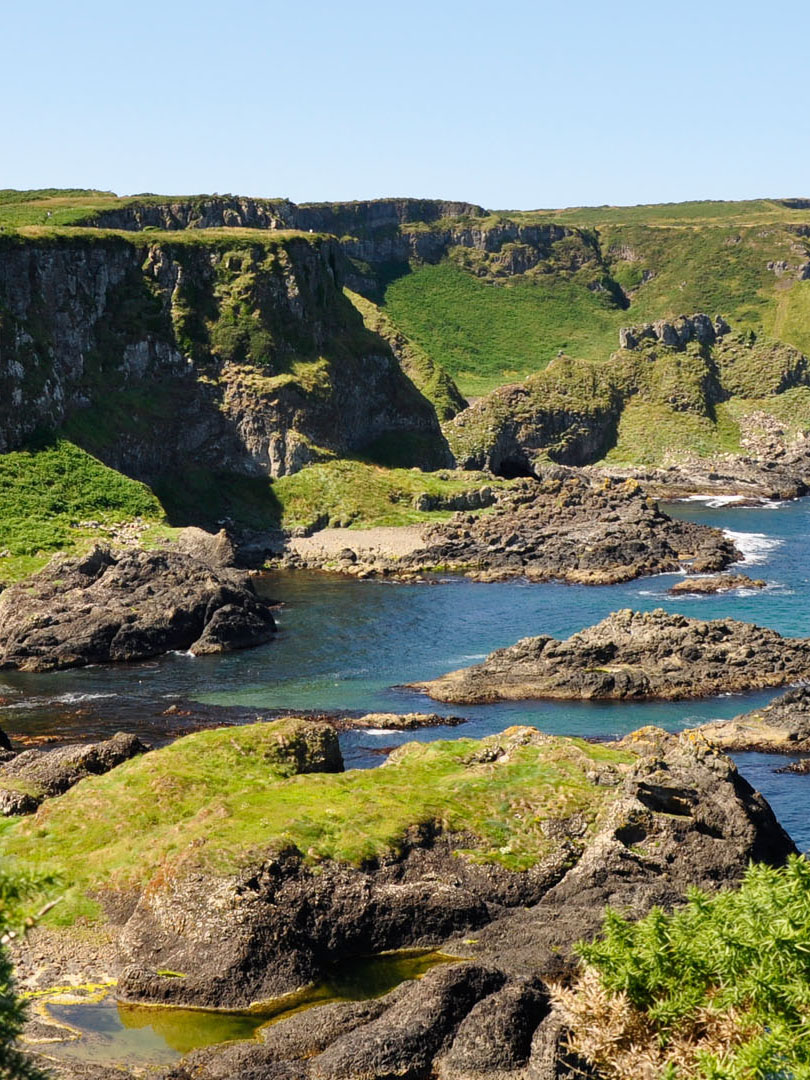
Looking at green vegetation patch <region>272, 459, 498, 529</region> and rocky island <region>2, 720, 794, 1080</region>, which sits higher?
rocky island <region>2, 720, 794, 1080</region>

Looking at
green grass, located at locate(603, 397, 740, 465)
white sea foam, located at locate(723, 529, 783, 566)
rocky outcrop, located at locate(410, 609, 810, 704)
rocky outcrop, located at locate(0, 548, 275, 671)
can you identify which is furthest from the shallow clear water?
green grass, located at locate(603, 397, 740, 465)

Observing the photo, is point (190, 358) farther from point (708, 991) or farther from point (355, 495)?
point (708, 991)

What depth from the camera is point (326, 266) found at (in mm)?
169250

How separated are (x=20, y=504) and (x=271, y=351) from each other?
46548 millimetres

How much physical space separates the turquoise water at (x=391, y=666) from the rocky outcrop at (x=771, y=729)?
171 cm

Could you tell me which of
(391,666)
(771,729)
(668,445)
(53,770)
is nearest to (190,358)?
(391,666)

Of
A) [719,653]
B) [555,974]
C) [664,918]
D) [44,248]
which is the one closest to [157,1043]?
[555,974]

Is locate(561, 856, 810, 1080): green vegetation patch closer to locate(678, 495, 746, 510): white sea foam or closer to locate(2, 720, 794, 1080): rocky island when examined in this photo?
locate(2, 720, 794, 1080): rocky island

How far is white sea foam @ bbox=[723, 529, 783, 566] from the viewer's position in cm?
11935

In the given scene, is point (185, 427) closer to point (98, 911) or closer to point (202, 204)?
point (202, 204)

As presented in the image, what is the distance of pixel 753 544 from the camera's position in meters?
128

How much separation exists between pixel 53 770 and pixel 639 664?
41323mm

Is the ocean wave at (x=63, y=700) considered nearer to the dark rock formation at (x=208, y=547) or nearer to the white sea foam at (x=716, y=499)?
the dark rock formation at (x=208, y=547)

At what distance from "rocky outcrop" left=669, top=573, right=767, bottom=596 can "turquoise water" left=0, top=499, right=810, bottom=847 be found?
1.50 meters
